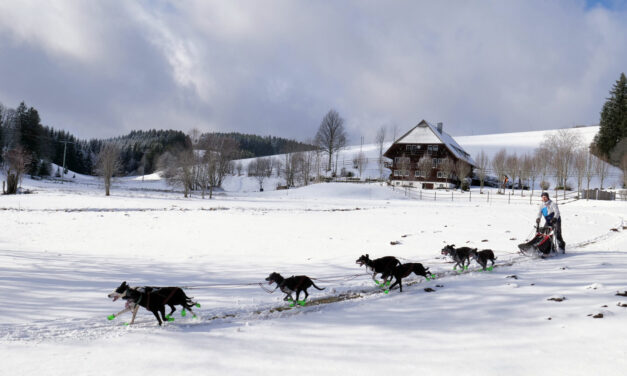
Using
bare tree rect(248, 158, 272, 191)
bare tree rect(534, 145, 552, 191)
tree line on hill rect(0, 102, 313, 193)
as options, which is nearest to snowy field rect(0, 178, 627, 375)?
tree line on hill rect(0, 102, 313, 193)

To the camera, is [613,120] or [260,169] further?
[260,169]

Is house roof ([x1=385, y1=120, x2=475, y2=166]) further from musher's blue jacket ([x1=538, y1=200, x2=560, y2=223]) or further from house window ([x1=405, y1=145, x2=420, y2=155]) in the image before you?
musher's blue jacket ([x1=538, y1=200, x2=560, y2=223])

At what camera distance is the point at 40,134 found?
8031cm

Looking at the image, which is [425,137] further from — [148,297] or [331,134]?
[148,297]

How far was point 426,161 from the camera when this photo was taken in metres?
65.8

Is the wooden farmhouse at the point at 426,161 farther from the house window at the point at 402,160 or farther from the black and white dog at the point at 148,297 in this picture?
the black and white dog at the point at 148,297

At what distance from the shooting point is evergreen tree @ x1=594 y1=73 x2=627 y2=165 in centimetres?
7208

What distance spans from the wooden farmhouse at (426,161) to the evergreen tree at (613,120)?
3256 centimetres

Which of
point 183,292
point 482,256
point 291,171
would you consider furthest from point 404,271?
point 291,171

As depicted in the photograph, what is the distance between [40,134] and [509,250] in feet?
327

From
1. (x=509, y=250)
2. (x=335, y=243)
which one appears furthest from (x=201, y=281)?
(x=509, y=250)

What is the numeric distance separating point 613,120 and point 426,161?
4407 cm

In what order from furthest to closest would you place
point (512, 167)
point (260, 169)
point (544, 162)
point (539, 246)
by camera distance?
point (260, 169) < point (512, 167) < point (544, 162) < point (539, 246)

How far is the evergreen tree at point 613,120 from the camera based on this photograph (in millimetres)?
72081
